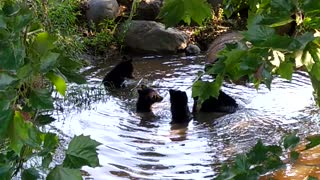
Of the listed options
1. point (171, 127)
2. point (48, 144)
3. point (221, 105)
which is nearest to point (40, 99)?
point (48, 144)

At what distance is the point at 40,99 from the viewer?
1022mm

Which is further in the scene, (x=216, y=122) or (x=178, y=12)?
(x=216, y=122)

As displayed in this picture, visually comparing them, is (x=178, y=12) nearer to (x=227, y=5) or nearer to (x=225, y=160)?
(x=227, y=5)

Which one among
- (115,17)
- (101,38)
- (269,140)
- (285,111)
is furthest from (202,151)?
(115,17)

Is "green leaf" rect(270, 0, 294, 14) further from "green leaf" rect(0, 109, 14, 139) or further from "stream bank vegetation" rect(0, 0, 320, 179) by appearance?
"green leaf" rect(0, 109, 14, 139)

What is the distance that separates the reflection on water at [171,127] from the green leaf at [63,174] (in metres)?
5.04

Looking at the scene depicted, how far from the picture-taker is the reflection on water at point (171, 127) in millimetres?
6383

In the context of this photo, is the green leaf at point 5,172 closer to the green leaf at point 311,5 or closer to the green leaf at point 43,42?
the green leaf at point 43,42

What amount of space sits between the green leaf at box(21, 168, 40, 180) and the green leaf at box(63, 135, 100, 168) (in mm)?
59

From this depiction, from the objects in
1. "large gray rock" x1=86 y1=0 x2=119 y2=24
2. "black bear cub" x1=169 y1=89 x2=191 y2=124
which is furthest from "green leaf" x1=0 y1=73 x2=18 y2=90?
"large gray rock" x1=86 y1=0 x2=119 y2=24

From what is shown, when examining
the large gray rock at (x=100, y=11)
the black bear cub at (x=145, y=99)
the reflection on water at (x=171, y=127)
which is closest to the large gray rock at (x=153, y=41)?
the large gray rock at (x=100, y=11)

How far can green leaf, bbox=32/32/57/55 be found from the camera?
3.46 feet

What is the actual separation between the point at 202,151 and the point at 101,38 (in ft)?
17.2

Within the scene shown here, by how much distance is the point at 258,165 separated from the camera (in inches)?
42.4
